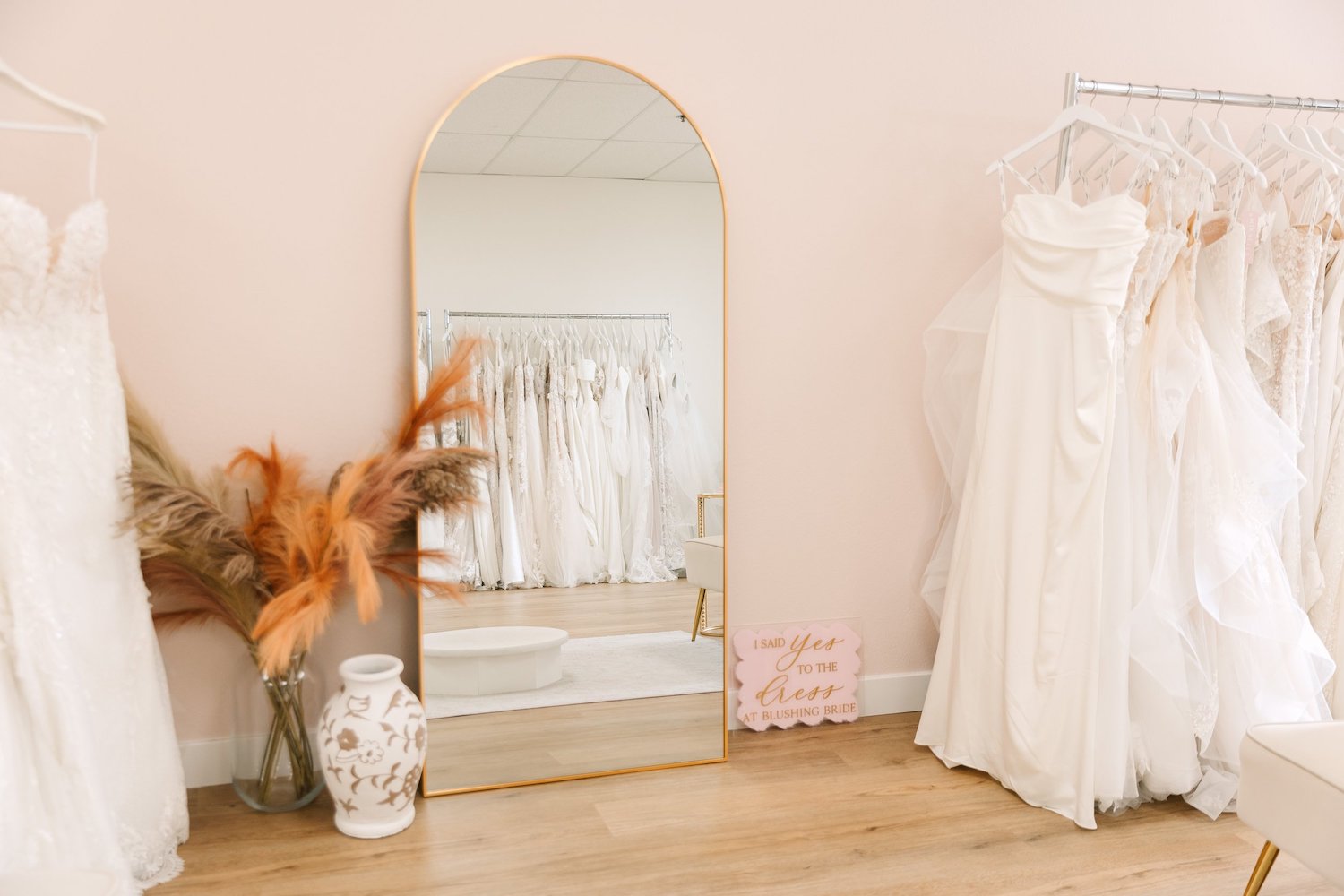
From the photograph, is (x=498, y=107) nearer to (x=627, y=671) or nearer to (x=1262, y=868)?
(x=627, y=671)

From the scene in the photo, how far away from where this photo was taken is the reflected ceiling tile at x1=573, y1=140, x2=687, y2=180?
255 cm

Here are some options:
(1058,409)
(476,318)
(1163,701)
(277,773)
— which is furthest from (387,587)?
(1163,701)

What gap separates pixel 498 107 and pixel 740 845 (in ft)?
5.77

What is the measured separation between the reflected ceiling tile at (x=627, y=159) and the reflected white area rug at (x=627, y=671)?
116 cm

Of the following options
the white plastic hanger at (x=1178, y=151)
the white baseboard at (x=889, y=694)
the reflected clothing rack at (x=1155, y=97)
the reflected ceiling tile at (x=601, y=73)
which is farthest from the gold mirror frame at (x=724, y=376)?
the white plastic hanger at (x=1178, y=151)

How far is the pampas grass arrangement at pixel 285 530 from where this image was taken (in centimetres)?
204

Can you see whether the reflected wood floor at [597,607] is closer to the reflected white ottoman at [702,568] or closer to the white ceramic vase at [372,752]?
the reflected white ottoman at [702,568]

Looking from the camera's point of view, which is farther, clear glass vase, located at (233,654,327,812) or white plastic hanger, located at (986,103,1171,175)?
white plastic hanger, located at (986,103,1171,175)

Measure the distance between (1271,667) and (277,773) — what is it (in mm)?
2256

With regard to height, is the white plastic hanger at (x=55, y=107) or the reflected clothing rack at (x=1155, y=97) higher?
the reflected clothing rack at (x=1155, y=97)

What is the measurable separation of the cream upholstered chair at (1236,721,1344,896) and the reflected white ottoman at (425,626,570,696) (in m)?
1.52

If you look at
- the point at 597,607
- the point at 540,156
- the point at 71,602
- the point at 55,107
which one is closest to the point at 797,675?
the point at 597,607

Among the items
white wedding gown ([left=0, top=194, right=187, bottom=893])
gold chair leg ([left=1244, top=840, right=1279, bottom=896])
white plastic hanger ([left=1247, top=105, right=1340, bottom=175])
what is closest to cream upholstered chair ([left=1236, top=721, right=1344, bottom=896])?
gold chair leg ([left=1244, top=840, right=1279, bottom=896])

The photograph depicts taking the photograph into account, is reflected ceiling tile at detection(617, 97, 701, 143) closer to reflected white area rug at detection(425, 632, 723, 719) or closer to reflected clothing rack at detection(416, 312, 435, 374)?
reflected clothing rack at detection(416, 312, 435, 374)
